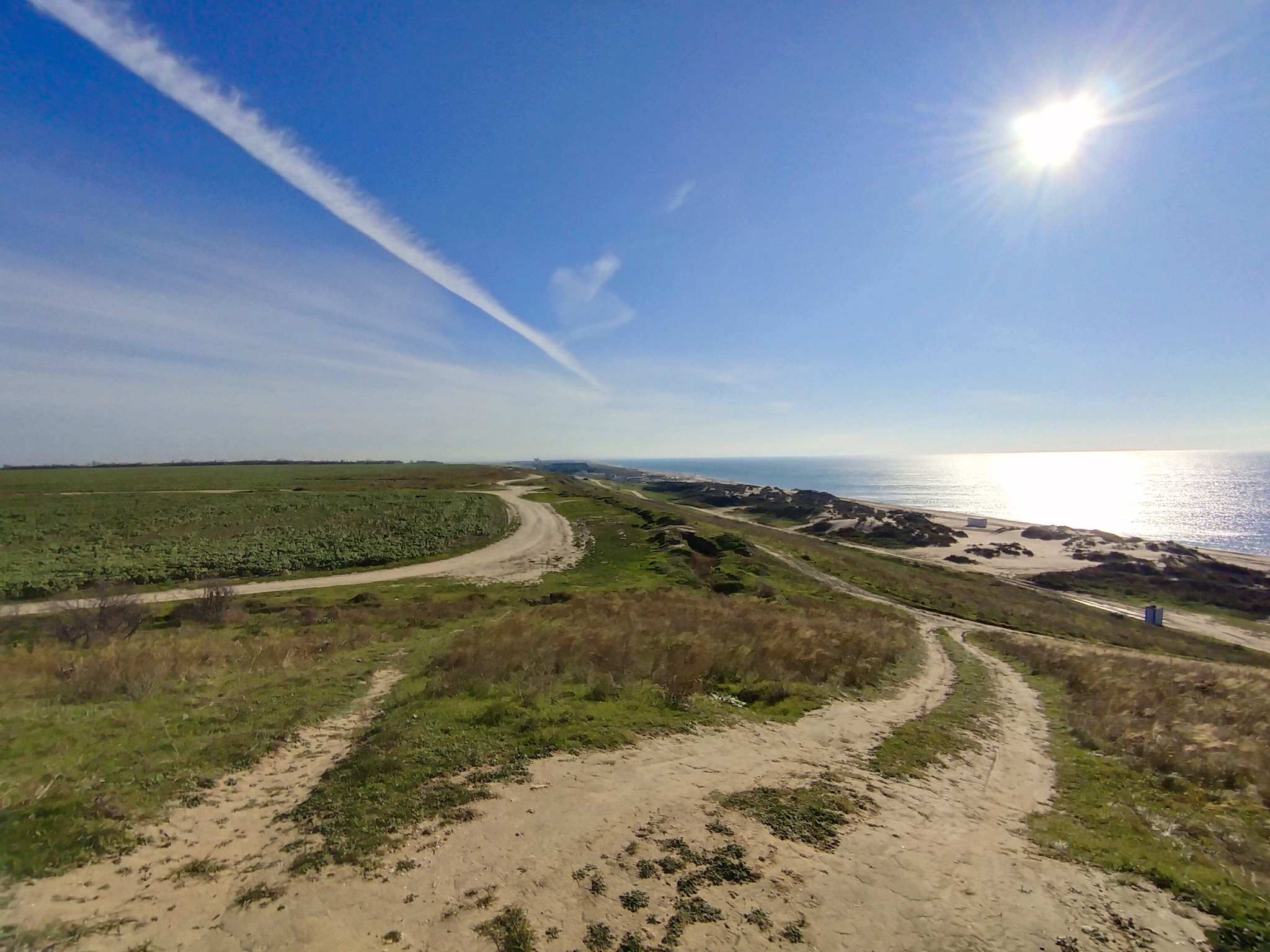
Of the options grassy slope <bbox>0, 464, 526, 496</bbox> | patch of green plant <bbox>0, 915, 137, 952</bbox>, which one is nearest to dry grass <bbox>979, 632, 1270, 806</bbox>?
patch of green plant <bbox>0, 915, 137, 952</bbox>

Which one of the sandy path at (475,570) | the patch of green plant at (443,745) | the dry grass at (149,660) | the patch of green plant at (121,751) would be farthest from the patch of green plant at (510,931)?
the sandy path at (475,570)

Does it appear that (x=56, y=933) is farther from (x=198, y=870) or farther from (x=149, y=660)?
(x=149, y=660)

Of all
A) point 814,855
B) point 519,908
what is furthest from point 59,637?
point 814,855

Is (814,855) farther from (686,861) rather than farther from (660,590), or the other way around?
(660,590)

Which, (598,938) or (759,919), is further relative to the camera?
(759,919)

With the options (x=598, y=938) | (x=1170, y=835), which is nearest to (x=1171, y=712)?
(x=1170, y=835)

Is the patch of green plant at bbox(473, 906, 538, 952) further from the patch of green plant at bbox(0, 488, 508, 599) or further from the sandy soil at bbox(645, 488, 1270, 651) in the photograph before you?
the sandy soil at bbox(645, 488, 1270, 651)
